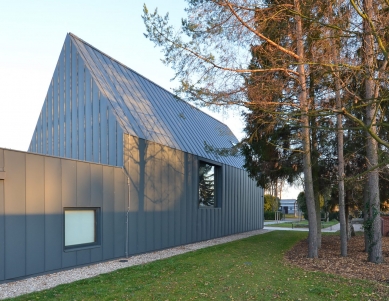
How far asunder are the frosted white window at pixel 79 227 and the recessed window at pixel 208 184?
6951mm

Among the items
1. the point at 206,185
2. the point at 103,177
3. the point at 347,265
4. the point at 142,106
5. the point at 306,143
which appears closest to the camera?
the point at 347,265

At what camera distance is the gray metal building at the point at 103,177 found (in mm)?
8492

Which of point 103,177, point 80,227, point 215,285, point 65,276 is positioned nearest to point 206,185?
point 103,177

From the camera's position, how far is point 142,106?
1433 centimetres

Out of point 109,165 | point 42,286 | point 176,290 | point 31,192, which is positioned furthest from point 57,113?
point 176,290

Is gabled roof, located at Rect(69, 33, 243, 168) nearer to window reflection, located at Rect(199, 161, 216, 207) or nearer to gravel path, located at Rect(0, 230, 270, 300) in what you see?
window reflection, located at Rect(199, 161, 216, 207)

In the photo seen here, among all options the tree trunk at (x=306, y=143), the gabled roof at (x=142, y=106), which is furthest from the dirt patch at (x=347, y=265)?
the gabled roof at (x=142, y=106)

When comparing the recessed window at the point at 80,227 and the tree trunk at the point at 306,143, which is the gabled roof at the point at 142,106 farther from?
the tree trunk at the point at 306,143

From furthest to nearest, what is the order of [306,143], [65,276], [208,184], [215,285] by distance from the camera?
[208,184], [306,143], [65,276], [215,285]

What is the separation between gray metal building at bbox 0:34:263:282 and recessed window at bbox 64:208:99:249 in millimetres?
25

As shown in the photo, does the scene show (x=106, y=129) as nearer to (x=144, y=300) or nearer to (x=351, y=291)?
(x=144, y=300)

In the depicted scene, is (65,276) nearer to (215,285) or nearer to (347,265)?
(215,285)

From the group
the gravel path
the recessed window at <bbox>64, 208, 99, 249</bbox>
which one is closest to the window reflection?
the gravel path

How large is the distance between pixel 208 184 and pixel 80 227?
8.43 meters
